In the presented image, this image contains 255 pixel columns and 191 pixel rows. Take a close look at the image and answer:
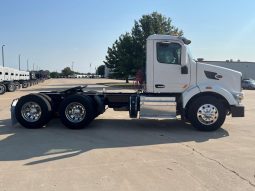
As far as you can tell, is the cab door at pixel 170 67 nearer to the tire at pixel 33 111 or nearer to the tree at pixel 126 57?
the tire at pixel 33 111

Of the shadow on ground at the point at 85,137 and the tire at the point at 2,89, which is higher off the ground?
the tire at the point at 2,89

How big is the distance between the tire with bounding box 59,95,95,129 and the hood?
11.2 ft

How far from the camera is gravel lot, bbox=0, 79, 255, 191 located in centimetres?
591

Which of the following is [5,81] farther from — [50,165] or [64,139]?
[50,165]

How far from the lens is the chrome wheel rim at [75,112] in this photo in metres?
11.2

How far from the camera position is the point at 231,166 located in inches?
274

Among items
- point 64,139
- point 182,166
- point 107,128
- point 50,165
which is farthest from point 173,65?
point 50,165

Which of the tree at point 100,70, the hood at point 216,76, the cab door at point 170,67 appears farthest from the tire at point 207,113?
the tree at point 100,70

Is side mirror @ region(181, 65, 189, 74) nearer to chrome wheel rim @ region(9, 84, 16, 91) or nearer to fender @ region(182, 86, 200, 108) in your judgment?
fender @ region(182, 86, 200, 108)

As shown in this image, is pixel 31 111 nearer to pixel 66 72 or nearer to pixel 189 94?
pixel 189 94

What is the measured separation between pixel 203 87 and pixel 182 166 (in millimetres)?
4557

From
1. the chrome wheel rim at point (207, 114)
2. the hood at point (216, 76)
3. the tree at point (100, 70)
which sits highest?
the tree at point (100, 70)

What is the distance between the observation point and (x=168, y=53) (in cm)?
1123

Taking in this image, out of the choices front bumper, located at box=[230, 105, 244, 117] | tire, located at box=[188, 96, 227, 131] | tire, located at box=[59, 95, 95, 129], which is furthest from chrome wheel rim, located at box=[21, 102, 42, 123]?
front bumper, located at box=[230, 105, 244, 117]
